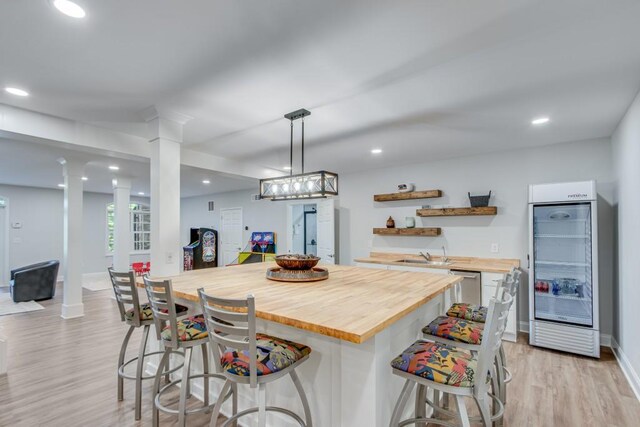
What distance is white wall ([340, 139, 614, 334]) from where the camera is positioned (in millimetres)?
3812

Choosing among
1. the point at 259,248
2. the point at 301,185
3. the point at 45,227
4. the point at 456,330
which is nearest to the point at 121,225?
the point at 259,248

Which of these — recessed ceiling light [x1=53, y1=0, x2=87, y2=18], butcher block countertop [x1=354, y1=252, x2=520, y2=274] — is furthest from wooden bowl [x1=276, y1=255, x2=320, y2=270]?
butcher block countertop [x1=354, y1=252, x2=520, y2=274]

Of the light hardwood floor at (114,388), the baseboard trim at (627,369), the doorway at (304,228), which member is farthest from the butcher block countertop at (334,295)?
the doorway at (304,228)

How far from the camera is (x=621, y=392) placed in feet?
8.87

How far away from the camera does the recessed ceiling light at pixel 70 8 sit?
5.11 ft

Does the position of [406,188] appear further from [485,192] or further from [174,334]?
[174,334]

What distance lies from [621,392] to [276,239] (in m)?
5.99

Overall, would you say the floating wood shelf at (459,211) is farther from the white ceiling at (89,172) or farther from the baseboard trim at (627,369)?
the white ceiling at (89,172)

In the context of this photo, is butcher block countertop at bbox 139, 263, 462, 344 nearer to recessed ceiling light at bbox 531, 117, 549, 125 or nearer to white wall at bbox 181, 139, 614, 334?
recessed ceiling light at bbox 531, 117, 549, 125

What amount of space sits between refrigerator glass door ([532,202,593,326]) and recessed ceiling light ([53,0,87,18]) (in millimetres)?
4431

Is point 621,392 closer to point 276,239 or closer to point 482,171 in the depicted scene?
point 482,171

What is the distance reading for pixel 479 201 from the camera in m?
4.54

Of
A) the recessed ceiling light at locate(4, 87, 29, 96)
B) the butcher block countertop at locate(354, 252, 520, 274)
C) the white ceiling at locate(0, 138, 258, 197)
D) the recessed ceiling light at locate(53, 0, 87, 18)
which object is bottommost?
the butcher block countertop at locate(354, 252, 520, 274)

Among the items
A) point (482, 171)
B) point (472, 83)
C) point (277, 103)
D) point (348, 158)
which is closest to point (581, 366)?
point (482, 171)
